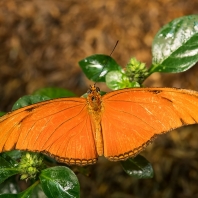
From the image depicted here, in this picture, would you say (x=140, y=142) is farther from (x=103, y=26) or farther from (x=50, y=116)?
(x=103, y=26)

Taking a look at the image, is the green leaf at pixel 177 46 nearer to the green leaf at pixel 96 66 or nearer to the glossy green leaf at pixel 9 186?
the green leaf at pixel 96 66

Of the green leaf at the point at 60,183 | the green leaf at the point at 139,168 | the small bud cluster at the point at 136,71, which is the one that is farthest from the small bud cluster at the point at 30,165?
the small bud cluster at the point at 136,71

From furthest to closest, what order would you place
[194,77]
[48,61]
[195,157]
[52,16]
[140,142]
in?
1. [52,16]
2. [48,61]
3. [194,77]
4. [195,157]
5. [140,142]

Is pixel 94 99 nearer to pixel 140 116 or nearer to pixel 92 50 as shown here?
pixel 140 116

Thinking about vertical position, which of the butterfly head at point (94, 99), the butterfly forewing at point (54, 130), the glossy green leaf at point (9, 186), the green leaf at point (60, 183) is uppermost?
the butterfly head at point (94, 99)

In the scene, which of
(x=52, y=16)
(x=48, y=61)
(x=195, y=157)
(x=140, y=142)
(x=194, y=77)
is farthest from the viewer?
(x=52, y=16)

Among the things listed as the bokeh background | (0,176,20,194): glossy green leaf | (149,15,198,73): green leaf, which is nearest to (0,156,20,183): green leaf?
(0,176,20,194): glossy green leaf

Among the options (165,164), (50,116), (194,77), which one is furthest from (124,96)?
(194,77)
